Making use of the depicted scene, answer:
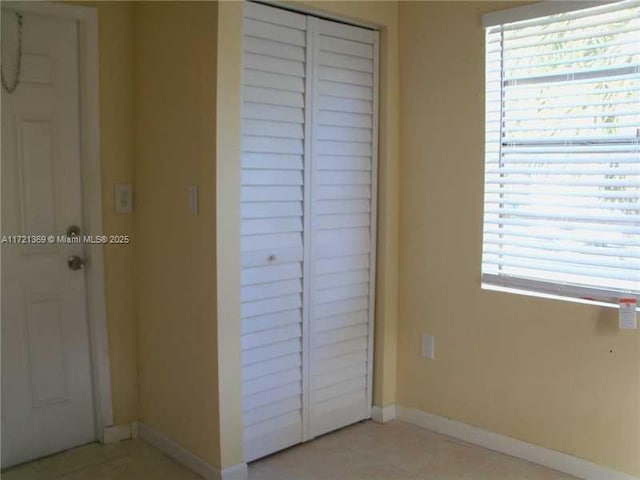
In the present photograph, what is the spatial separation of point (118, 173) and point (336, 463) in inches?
63.5

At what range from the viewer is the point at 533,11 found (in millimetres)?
2578

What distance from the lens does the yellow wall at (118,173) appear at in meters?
2.80

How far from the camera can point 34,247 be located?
2703 millimetres

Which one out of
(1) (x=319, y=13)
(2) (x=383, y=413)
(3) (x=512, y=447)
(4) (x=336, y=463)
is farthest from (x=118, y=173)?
(3) (x=512, y=447)

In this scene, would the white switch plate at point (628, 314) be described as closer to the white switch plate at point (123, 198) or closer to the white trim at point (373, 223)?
the white trim at point (373, 223)

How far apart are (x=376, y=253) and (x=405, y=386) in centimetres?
69

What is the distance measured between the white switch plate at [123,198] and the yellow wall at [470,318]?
1295 mm

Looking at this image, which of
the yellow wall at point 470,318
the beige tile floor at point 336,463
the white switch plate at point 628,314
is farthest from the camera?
the beige tile floor at point 336,463

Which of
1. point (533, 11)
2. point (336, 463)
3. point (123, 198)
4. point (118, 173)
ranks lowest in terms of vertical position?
point (336, 463)

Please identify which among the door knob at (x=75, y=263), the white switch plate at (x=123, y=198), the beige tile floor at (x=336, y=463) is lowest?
the beige tile floor at (x=336, y=463)

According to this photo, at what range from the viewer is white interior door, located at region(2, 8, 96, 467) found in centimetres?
263

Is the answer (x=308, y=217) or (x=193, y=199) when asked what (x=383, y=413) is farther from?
(x=193, y=199)

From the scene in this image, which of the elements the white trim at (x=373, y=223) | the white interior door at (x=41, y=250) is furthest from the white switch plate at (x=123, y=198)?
the white trim at (x=373, y=223)

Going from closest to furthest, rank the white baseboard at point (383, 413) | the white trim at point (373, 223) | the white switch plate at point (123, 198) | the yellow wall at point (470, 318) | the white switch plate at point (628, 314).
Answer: the white switch plate at point (628, 314)
the yellow wall at point (470, 318)
the white switch plate at point (123, 198)
the white trim at point (373, 223)
the white baseboard at point (383, 413)
